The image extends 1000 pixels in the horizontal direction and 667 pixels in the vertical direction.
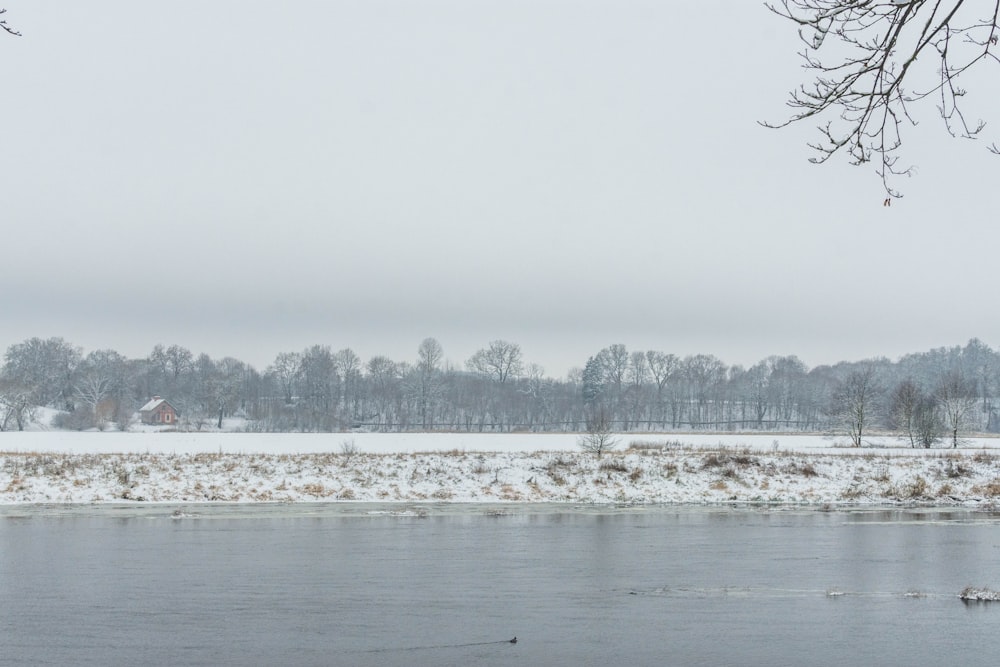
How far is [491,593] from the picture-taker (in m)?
12.8

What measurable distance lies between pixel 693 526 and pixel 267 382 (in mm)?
142804

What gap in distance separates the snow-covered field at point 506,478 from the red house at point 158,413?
9751 cm

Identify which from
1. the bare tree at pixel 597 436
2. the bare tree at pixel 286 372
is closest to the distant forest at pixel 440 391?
the bare tree at pixel 286 372

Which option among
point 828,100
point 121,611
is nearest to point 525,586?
point 121,611

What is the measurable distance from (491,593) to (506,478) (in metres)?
19.5

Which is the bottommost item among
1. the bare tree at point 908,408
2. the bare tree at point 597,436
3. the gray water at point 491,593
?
the gray water at point 491,593

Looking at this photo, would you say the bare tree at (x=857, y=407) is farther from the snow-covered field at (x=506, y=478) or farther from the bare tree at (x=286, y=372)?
the bare tree at (x=286, y=372)

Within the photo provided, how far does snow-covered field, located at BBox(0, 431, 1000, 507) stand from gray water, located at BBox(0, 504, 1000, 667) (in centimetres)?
691

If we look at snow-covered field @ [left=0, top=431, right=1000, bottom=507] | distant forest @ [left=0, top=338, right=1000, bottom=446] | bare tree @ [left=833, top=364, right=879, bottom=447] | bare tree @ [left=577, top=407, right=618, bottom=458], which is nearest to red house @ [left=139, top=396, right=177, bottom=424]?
distant forest @ [left=0, top=338, right=1000, bottom=446]

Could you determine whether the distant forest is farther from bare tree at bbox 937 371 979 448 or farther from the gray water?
the gray water

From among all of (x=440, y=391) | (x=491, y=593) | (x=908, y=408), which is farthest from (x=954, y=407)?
(x=440, y=391)

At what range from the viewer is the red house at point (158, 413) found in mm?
127188

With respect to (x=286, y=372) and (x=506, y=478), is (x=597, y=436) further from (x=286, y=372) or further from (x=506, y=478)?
(x=286, y=372)

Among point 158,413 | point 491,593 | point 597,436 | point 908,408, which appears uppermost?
point 908,408
